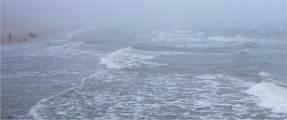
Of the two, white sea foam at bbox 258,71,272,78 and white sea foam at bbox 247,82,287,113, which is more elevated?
white sea foam at bbox 258,71,272,78

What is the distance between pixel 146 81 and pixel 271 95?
481 centimetres

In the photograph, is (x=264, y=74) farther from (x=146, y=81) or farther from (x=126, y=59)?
(x=126, y=59)

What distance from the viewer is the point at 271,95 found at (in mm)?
14289

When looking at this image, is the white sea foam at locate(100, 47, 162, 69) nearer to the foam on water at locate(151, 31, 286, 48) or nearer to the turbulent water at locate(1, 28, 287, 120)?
the turbulent water at locate(1, 28, 287, 120)

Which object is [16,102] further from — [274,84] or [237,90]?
[274,84]

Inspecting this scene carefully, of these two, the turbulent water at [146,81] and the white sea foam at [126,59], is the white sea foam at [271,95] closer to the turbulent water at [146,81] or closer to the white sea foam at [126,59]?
the turbulent water at [146,81]

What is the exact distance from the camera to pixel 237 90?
15.2 m

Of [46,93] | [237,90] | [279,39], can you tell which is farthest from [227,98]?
[279,39]

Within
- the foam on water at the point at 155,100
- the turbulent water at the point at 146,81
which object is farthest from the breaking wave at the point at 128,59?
the foam on water at the point at 155,100

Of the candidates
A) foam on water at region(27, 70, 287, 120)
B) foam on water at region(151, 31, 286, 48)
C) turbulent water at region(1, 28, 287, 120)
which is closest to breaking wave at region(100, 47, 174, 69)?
turbulent water at region(1, 28, 287, 120)

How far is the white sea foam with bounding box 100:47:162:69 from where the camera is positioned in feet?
67.6

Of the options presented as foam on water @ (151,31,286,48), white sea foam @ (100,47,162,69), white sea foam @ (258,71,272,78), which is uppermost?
foam on water @ (151,31,286,48)

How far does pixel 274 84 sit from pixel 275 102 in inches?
93.9

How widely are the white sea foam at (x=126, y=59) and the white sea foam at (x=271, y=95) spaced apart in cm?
658
